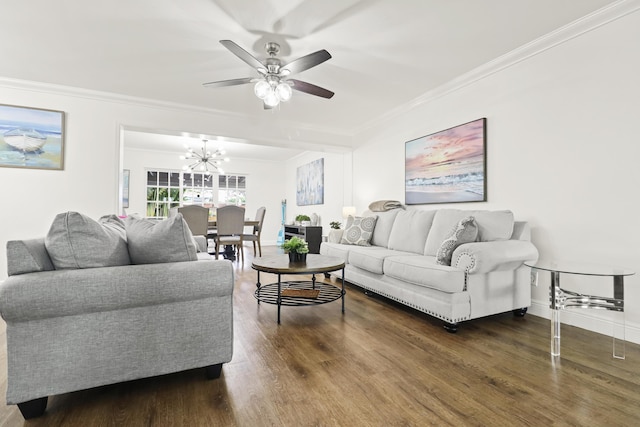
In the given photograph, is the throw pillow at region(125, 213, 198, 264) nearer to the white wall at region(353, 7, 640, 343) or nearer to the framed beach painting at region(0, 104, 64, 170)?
the white wall at region(353, 7, 640, 343)

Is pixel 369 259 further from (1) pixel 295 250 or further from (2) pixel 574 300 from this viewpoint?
(2) pixel 574 300

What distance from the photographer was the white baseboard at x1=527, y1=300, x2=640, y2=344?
87.6 inches

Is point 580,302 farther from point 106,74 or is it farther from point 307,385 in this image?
point 106,74

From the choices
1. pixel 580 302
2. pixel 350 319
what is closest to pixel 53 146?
pixel 350 319

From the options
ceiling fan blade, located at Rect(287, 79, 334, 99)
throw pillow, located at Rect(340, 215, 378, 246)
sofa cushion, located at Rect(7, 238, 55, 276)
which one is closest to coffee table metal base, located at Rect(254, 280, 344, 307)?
throw pillow, located at Rect(340, 215, 378, 246)

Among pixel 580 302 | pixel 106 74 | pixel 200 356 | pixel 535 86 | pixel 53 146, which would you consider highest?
pixel 106 74

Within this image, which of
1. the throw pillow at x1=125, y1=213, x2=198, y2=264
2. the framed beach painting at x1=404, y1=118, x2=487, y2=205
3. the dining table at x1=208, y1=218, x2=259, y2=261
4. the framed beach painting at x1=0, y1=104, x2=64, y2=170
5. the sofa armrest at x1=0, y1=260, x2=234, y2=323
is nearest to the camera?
the sofa armrest at x1=0, y1=260, x2=234, y2=323

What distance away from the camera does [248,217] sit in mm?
8953

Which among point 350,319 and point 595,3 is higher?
point 595,3

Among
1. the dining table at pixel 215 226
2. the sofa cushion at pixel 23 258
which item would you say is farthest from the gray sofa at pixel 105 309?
the dining table at pixel 215 226

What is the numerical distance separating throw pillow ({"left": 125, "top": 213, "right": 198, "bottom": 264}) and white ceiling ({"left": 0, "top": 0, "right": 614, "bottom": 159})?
1.79 meters

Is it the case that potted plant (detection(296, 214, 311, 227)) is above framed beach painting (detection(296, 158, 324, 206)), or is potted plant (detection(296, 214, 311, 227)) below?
below

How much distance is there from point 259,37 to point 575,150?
9.51ft

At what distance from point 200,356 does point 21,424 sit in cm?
72
